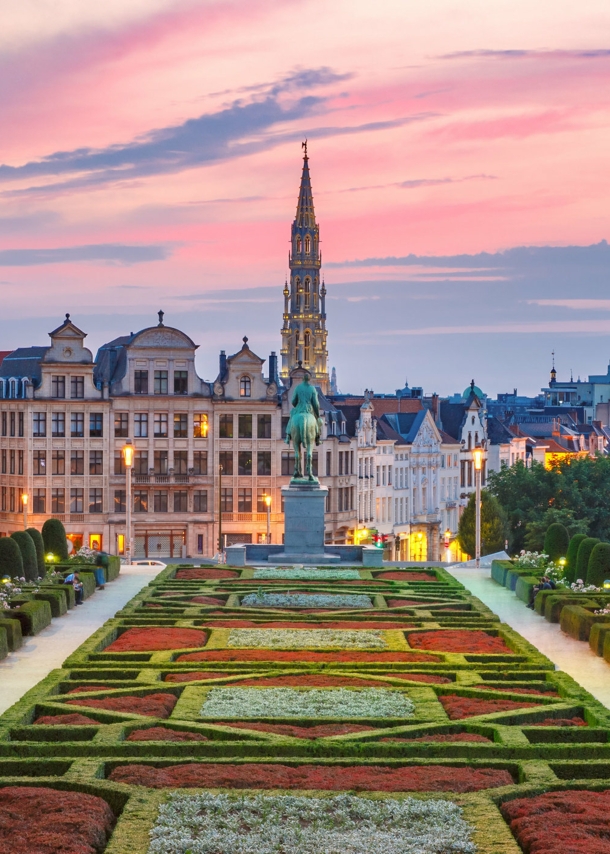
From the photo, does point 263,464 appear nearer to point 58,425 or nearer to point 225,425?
point 225,425

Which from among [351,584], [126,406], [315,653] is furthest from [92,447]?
[315,653]

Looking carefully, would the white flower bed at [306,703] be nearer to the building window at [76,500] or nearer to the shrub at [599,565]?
the shrub at [599,565]

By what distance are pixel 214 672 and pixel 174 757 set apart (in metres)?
7.75

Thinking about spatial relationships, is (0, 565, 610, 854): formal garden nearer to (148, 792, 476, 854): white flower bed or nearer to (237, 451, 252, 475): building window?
(148, 792, 476, 854): white flower bed

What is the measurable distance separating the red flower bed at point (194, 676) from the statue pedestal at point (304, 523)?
83.2 feet

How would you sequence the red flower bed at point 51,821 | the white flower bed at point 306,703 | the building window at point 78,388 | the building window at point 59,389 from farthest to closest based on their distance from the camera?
1. the building window at point 78,388
2. the building window at point 59,389
3. the white flower bed at point 306,703
4. the red flower bed at point 51,821

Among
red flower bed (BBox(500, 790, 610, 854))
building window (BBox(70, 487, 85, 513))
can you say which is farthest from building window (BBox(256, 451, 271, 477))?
red flower bed (BBox(500, 790, 610, 854))

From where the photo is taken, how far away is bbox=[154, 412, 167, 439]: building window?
9550cm

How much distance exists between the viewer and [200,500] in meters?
96.1

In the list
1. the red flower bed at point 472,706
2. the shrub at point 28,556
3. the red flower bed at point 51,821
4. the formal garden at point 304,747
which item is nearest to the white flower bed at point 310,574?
the shrub at point 28,556

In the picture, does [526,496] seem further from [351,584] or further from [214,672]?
[214,672]

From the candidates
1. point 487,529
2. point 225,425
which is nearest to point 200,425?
point 225,425

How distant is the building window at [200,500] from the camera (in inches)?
3777

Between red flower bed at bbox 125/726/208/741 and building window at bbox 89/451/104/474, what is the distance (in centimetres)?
7063
